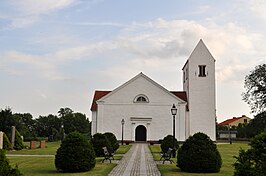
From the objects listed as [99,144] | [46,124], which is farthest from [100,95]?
[99,144]

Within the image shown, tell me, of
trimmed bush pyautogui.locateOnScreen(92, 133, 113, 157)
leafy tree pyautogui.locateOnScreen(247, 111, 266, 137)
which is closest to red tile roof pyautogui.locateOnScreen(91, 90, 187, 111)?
leafy tree pyautogui.locateOnScreen(247, 111, 266, 137)

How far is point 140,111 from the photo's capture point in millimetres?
64125

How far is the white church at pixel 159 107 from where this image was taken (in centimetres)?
6344

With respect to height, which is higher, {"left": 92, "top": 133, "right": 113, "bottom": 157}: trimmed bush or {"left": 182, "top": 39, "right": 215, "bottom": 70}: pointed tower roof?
{"left": 182, "top": 39, "right": 215, "bottom": 70}: pointed tower roof

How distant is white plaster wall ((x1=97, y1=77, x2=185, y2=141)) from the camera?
6334cm

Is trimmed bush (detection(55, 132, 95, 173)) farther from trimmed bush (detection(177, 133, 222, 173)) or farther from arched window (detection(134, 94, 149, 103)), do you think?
arched window (detection(134, 94, 149, 103))

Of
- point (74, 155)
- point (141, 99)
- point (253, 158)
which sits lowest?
point (74, 155)

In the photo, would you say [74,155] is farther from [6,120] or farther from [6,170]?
[6,120]

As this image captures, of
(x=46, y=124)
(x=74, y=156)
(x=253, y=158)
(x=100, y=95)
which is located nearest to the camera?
(x=253, y=158)

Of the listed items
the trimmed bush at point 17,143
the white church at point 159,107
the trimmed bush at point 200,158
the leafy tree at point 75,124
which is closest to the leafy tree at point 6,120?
the trimmed bush at point 17,143

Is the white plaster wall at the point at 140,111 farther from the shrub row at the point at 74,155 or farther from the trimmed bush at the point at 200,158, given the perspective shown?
the shrub row at the point at 74,155

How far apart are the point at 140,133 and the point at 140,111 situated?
3413 mm

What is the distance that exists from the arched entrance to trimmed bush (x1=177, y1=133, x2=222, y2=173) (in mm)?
44186

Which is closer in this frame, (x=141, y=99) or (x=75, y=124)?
(x=141, y=99)
